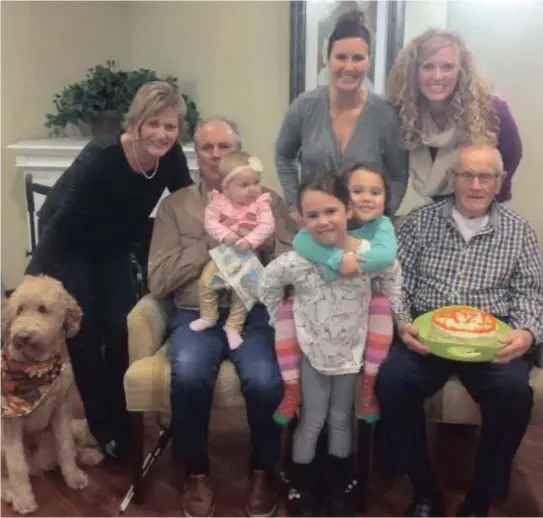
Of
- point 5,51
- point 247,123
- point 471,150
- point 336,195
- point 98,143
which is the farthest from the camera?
point 247,123

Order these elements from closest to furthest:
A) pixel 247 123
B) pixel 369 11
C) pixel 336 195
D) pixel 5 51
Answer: pixel 336 195 → pixel 369 11 → pixel 5 51 → pixel 247 123

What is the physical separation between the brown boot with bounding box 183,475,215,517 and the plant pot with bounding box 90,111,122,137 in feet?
6.43

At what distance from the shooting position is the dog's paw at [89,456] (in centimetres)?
242

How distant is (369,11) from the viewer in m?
3.23

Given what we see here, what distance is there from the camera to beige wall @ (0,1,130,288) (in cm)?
354

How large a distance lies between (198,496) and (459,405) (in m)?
0.81

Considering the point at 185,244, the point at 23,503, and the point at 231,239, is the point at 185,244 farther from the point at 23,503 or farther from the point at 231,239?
the point at 23,503

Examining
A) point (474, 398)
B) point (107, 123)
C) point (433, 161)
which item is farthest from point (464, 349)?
point (107, 123)

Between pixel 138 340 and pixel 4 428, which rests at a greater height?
pixel 138 340

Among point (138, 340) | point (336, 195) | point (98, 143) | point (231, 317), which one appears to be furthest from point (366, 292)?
point (98, 143)

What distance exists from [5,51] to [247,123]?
1244 millimetres

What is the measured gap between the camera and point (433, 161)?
2.29 m

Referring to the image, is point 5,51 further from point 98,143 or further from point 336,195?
point 336,195

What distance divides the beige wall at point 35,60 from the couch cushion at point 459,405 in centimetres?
254
